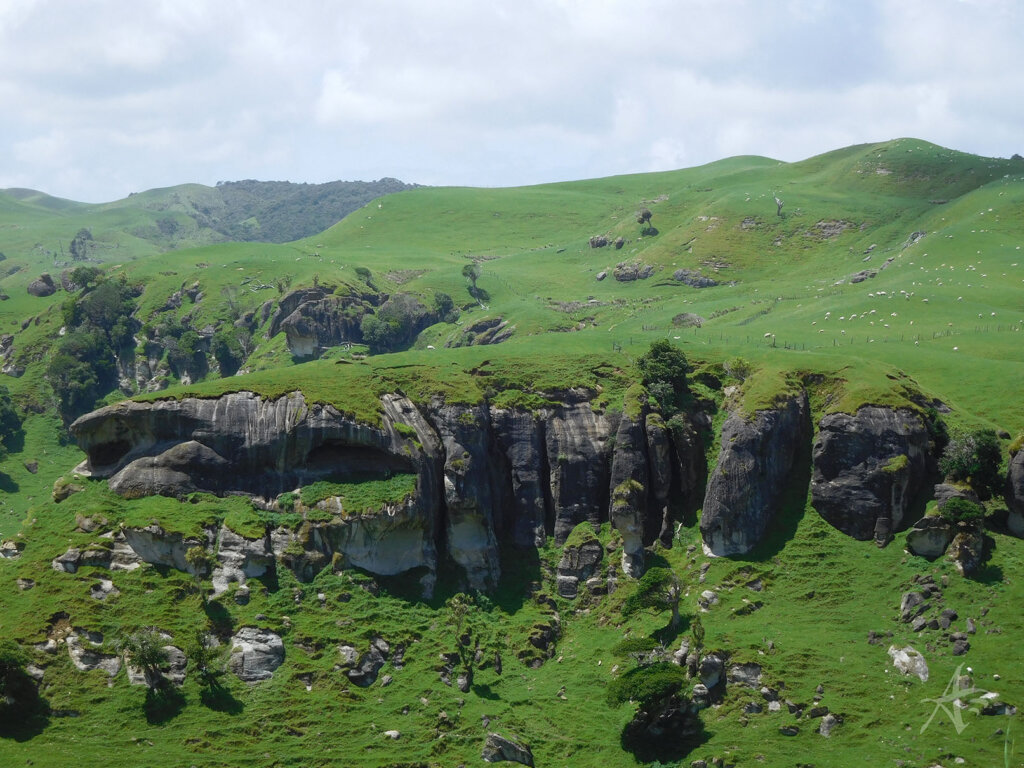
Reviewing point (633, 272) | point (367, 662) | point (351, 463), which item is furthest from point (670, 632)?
point (633, 272)

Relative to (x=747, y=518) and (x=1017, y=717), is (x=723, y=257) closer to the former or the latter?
(x=747, y=518)

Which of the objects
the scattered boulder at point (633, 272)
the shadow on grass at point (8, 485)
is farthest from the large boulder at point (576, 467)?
the scattered boulder at point (633, 272)

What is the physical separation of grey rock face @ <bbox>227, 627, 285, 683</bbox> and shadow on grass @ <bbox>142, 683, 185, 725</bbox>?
4463 millimetres

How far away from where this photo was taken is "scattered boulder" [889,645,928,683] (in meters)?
62.9

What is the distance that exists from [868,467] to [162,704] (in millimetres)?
58501

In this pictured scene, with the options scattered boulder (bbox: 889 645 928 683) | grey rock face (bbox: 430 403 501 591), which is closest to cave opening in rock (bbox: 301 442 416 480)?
grey rock face (bbox: 430 403 501 591)

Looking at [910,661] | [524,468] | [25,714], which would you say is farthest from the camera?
[524,468]

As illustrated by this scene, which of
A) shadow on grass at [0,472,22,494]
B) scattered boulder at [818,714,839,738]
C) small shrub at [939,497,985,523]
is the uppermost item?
small shrub at [939,497,985,523]

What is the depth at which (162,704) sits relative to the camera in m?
65.3

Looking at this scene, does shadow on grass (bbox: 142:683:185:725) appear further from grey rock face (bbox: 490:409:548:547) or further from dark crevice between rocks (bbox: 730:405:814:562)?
dark crevice between rocks (bbox: 730:405:814:562)

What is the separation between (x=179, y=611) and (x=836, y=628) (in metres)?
49.6

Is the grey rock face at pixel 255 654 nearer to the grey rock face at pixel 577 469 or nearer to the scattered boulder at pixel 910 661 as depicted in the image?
the grey rock face at pixel 577 469

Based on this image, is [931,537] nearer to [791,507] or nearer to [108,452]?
[791,507]

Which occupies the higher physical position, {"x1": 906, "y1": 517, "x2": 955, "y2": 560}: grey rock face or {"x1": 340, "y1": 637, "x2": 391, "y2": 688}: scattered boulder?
{"x1": 906, "y1": 517, "x2": 955, "y2": 560}: grey rock face
